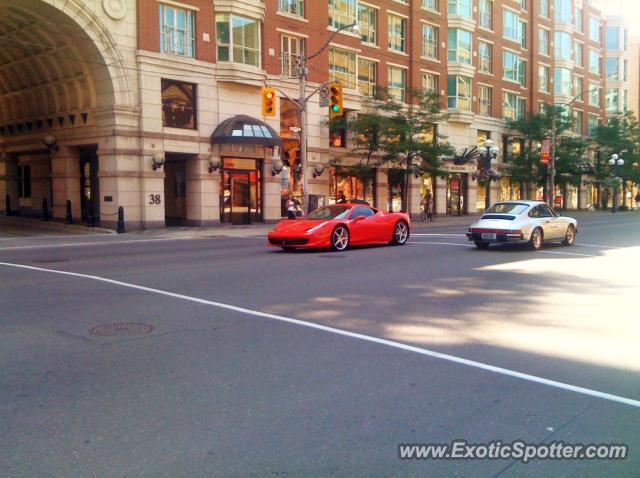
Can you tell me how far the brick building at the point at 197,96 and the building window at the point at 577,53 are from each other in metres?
22.7

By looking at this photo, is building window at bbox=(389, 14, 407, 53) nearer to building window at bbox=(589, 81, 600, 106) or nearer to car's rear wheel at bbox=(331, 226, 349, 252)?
car's rear wheel at bbox=(331, 226, 349, 252)

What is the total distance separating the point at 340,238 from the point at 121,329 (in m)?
10.2

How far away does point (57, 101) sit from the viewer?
106 ft

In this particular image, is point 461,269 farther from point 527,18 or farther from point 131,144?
point 527,18

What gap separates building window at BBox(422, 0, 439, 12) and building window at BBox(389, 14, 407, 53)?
7.90 ft

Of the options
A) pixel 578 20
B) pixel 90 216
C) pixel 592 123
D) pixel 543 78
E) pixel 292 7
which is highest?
pixel 578 20

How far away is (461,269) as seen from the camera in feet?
43.7

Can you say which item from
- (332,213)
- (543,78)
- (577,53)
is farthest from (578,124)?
(332,213)

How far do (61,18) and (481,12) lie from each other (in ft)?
112

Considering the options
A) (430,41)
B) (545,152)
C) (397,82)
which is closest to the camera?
(397,82)

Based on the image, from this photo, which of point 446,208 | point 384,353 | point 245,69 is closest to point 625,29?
point 446,208

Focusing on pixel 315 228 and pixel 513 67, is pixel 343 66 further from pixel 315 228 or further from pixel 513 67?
pixel 315 228

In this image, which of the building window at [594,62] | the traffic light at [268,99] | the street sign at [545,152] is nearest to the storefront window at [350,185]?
the traffic light at [268,99]

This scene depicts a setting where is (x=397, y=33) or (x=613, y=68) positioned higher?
(x=613, y=68)
